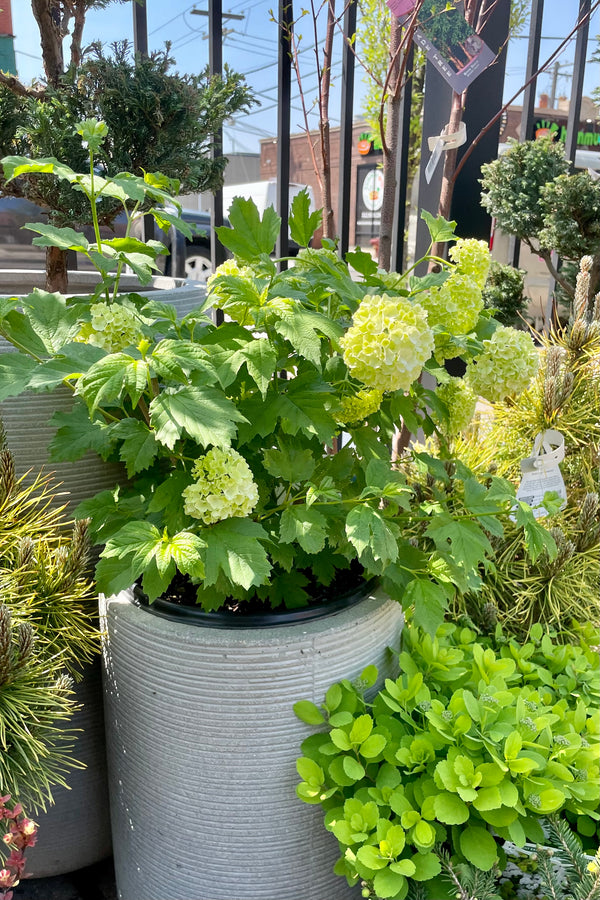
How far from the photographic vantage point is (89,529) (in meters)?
1.01

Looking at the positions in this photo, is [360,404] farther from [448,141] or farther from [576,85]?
[576,85]

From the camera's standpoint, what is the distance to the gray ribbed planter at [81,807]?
1.25 m

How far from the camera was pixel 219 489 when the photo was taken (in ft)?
2.68

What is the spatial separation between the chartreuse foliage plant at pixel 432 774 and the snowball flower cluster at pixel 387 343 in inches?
17.4

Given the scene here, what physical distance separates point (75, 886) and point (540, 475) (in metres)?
1.21

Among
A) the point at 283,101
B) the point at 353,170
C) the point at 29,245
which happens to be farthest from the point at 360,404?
the point at 353,170

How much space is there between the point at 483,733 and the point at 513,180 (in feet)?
8.69

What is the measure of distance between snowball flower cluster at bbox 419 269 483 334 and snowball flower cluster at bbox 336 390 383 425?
139mm

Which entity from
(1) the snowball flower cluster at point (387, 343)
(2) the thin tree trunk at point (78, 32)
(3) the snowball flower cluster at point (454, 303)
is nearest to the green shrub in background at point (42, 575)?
(1) the snowball flower cluster at point (387, 343)

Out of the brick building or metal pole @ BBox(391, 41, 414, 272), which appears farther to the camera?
the brick building

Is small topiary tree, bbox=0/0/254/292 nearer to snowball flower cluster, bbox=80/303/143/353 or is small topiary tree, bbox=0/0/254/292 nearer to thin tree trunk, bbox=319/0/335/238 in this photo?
thin tree trunk, bbox=319/0/335/238

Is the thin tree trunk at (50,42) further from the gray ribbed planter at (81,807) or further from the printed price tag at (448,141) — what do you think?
the gray ribbed planter at (81,807)

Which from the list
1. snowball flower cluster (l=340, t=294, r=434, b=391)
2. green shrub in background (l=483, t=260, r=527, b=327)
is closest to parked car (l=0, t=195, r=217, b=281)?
green shrub in background (l=483, t=260, r=527, b=327)

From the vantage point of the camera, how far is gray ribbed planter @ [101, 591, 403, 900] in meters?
0.94
